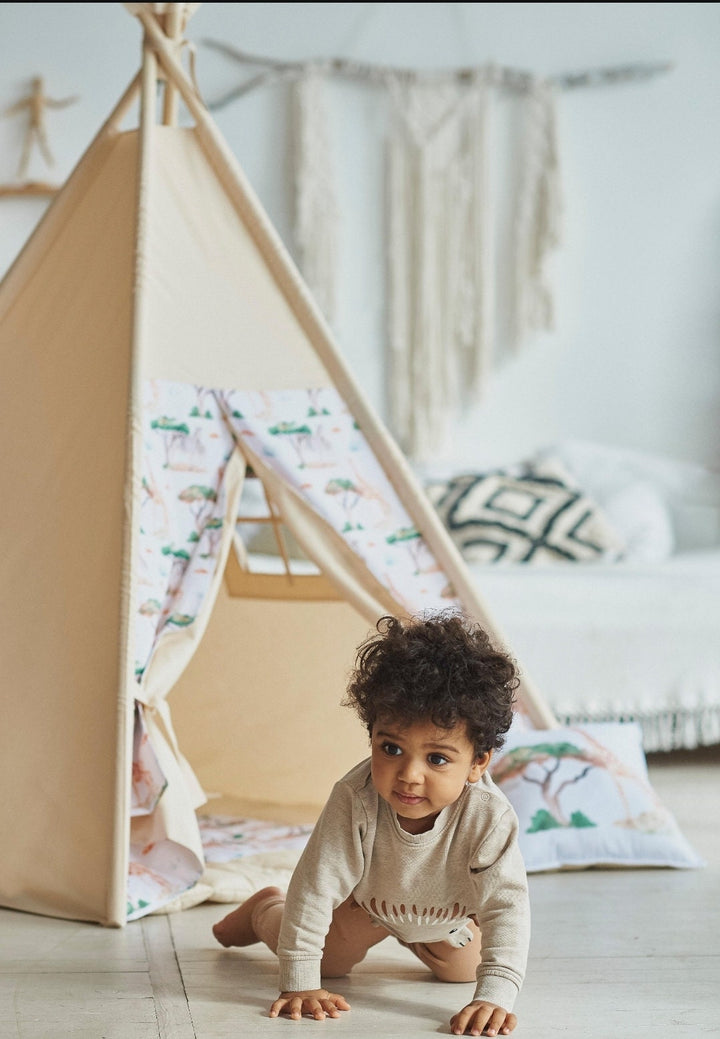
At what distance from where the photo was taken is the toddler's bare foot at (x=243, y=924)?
1808 millimetres

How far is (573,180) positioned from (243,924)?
130 inches

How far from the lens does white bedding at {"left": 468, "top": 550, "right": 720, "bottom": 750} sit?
3.13 meters

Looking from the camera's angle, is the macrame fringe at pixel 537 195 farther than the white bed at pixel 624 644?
Yes

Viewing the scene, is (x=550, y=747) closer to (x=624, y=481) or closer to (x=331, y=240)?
(x=624, y=481)

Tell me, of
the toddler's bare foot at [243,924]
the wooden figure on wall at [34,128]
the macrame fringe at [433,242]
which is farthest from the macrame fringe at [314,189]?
the toddler's bare foot at [243,924]

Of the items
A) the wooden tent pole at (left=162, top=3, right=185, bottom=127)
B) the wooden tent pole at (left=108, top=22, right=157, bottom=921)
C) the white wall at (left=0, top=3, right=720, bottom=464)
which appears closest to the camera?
the wooden tent pole at (left=108, top=22, right=157, bottom=921)

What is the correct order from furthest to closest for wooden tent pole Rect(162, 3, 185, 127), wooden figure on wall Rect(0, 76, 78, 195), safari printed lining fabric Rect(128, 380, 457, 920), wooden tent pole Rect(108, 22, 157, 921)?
wooden figure on wall Rect(0, 76, 78, 195) → wooden tent pole Rect(162, 3, 185, 127) → safari printed lining fabric Rect(128, 380, 457, 920) → wooden tent pole Rect(108, 22, 157, 921)

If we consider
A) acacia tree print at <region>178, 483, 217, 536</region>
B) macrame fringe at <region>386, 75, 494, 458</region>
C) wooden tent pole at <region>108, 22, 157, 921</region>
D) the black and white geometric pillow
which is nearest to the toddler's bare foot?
wooden tent pole at <region>108, 22, 157, 921</region>

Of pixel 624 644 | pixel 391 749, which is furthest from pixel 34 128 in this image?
pixel 391 749

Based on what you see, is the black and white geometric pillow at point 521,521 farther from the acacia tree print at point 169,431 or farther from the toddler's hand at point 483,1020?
the toddler's hand at point 483,1020

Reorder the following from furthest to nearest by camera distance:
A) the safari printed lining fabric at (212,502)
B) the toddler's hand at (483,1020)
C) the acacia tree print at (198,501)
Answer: the acacia tree print at (198,501), the safari printed lining fabric at (212,502), the toddler's hand at (483,1020)

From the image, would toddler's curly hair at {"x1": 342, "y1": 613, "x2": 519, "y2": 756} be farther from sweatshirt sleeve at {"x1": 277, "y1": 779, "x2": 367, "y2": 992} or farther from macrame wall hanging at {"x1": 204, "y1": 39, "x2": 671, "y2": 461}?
macrame wall hanging at {"x1": 204, "y1": 39, "x2": 671, "y2": 461}

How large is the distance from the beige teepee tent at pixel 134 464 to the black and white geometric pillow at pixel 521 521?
1.21m

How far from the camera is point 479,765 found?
1578mm
